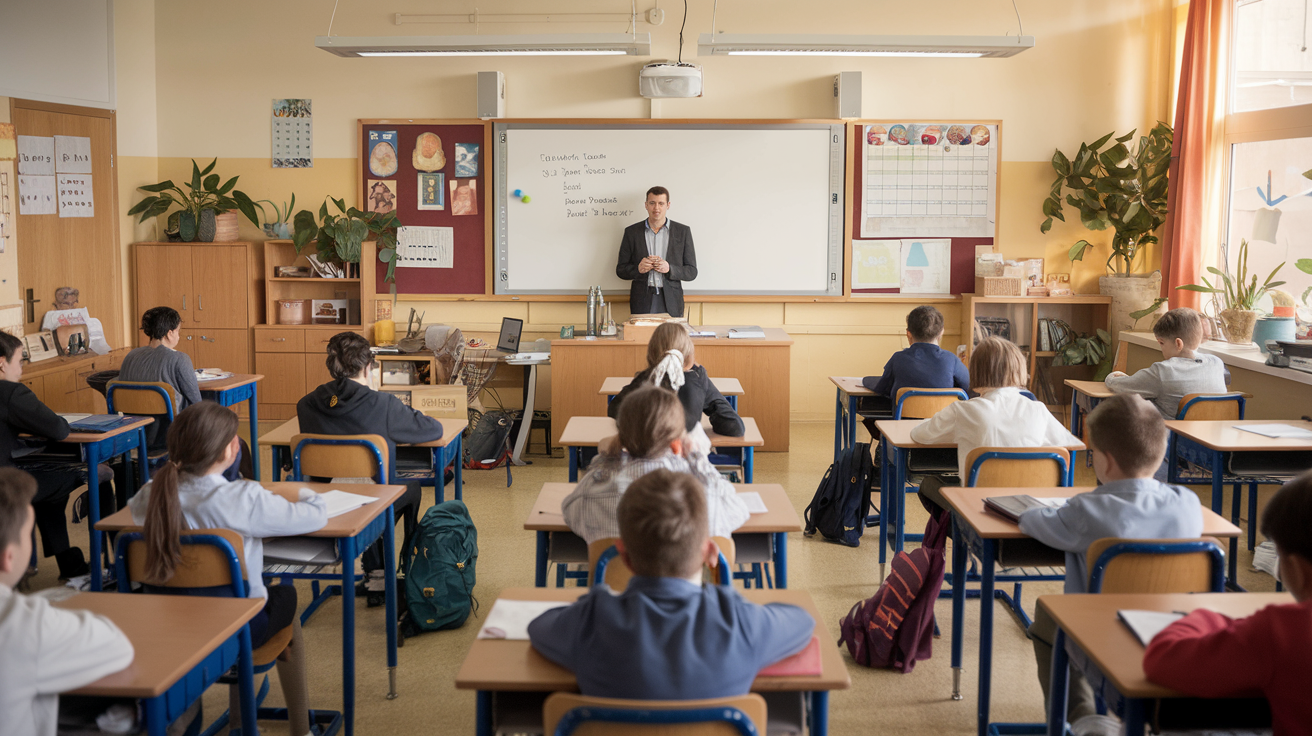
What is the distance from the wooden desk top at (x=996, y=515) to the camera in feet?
8.39

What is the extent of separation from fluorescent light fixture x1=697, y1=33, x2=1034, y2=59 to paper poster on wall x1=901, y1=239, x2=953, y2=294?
1.69 meters

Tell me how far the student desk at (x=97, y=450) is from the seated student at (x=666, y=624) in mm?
→ 2738

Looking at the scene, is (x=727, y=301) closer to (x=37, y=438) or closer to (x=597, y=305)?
(x=597, y=305)

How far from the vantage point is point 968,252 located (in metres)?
7.05

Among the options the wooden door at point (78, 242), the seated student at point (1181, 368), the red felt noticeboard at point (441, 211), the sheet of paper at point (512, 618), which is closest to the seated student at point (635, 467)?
the sheet of paper at point (512, 618)

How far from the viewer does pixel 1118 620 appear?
1.96 metres

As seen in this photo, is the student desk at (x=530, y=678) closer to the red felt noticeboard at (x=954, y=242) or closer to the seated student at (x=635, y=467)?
the seated student at (x=635, y=467)

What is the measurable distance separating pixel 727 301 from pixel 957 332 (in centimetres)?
169

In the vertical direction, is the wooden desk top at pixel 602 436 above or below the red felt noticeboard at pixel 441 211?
below

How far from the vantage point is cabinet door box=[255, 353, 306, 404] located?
23.2 feet

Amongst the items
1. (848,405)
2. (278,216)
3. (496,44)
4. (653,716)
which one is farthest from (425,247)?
(653,716)

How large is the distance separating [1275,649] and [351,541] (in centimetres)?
211

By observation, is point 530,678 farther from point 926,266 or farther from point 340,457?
point 926,266

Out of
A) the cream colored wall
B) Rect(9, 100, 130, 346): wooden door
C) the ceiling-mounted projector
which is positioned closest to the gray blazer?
the cream colored wall
